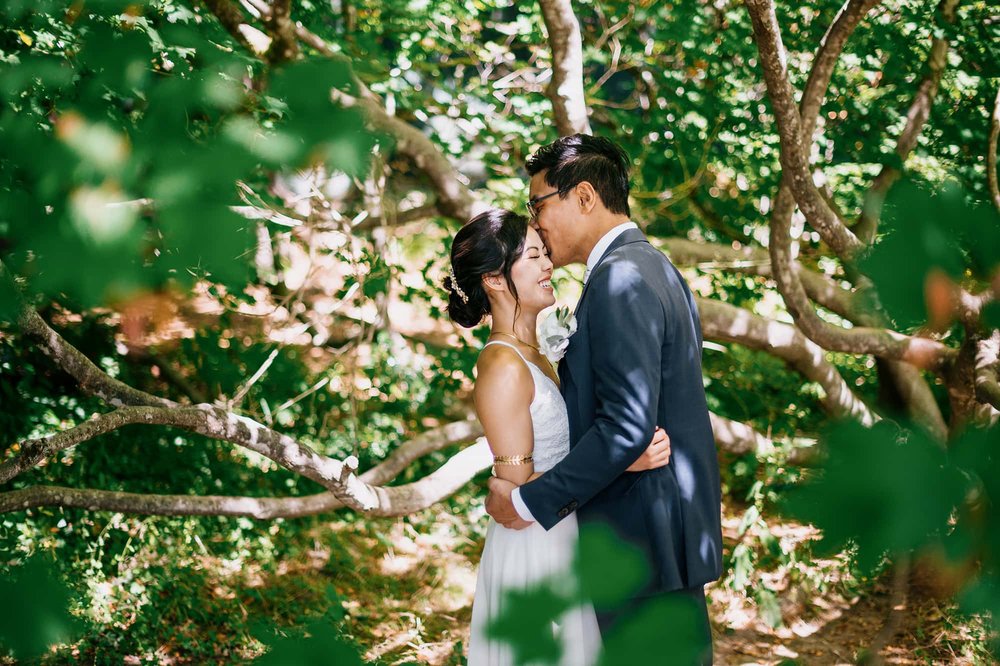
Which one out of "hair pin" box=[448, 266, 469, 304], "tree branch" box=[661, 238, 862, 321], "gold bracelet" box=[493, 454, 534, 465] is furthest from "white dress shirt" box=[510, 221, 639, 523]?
"tree branch" box=[661, 238, 862, 321]

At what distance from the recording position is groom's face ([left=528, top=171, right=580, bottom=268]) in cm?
291

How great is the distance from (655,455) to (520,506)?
0.43m

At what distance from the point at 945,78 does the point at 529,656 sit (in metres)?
5.98

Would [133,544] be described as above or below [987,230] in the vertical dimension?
below

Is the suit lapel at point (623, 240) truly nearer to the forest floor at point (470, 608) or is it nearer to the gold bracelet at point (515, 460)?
the gold bracelet at point (515, 460)

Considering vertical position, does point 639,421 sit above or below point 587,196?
below

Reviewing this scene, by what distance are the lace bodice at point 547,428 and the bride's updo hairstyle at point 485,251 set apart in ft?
1.02

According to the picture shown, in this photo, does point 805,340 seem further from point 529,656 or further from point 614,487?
point 529,656

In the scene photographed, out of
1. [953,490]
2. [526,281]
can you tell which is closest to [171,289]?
[953,490]

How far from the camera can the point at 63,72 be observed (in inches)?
42.2

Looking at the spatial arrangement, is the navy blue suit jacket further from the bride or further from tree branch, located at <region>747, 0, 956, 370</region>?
tree branch, located at <region>747, 0, 956, 370</region>

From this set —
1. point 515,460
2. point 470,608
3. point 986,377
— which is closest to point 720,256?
point 986,377

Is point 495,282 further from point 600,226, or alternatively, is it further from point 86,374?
point 86,374

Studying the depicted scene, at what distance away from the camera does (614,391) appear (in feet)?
7.75
